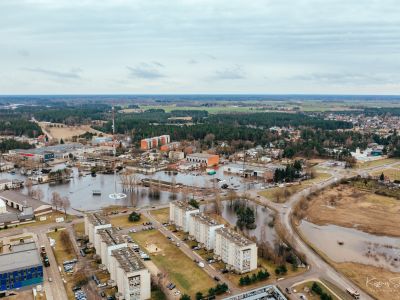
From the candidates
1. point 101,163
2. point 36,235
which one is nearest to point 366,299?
point 36,235

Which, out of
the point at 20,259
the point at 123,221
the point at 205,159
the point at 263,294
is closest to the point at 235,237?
the point at 263,294

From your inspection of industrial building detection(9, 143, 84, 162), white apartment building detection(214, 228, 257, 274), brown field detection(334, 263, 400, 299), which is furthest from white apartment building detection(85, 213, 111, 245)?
industrial building detection(9, 143, 84, 162)

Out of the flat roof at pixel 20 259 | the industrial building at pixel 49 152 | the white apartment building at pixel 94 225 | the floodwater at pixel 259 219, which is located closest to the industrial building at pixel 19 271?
the flat roof at pixel 20 259

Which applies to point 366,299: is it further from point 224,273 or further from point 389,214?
point 389,214

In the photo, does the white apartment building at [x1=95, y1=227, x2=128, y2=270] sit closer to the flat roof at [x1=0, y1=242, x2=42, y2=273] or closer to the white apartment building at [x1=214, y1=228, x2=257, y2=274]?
the flat roof at [x1=0, y1=242, x2=42, y2=273]

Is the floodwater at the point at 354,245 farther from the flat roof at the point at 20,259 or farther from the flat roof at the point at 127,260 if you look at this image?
the flat roof at the point at 20,259

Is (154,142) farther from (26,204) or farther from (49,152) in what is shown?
(26,204)
